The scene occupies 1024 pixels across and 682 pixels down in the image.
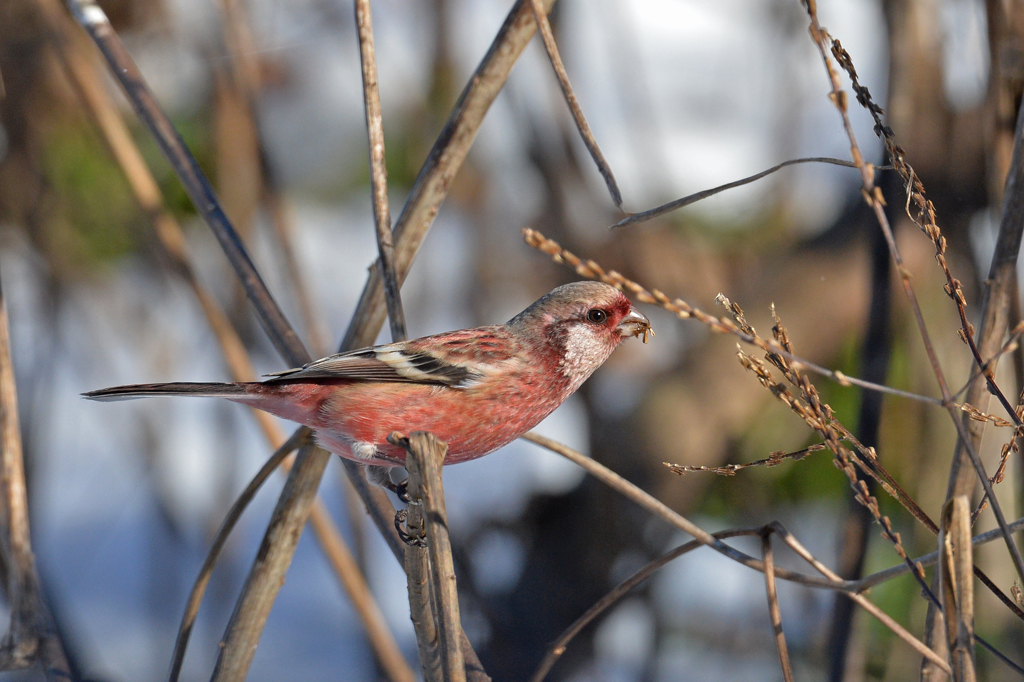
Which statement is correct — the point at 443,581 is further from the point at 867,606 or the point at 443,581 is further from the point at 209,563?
the point at 209,563

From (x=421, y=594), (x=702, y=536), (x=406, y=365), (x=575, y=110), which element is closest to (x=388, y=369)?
(x=406, y=365)

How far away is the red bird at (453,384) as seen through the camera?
4.79 ft

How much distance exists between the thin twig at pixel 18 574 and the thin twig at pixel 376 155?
2.91ft

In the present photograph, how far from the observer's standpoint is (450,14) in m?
3.47

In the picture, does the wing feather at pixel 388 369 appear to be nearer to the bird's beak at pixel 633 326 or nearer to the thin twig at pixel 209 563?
the thin twig at pixel 209 563

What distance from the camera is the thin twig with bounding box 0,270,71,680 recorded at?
4.93 feet

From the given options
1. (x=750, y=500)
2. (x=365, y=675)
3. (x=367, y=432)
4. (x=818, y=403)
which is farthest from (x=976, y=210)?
(x=365, y=675)

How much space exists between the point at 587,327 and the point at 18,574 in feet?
4.31

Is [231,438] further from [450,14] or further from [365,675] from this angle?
[450,14]

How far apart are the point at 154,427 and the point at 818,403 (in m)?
3.03

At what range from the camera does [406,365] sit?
155cm

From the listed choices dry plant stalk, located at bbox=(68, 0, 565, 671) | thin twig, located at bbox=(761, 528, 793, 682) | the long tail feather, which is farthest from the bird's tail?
thin twig, located at bbox=(761, 528, 793, 682)

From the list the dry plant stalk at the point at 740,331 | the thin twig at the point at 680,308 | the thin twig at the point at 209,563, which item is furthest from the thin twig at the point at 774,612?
the thin twig at the point at 209,563

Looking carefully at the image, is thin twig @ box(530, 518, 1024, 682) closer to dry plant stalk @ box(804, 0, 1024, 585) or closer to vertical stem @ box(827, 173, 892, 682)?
dry plant stalk @ box(804, 0, 1024, 585)
